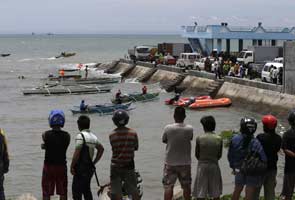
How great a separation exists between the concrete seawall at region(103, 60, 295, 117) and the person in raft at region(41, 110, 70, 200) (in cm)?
2253

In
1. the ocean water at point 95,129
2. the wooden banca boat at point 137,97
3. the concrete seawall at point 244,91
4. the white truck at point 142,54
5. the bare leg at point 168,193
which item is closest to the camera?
the bare leg at point 168,193

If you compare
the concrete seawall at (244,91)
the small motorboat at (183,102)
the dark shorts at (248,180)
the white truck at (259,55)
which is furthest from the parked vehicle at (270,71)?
the dark shorts at (248,180)

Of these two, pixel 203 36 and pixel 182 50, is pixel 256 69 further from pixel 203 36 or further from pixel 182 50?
pixel 182 50

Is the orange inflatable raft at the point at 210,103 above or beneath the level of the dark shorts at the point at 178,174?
beneath

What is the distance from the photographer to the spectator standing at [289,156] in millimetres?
9344

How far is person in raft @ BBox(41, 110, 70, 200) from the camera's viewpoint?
28.7 feet

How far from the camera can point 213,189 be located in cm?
899

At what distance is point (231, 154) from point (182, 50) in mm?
56617

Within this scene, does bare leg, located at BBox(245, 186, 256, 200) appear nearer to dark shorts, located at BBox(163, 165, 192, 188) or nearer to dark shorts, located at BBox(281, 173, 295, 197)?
dark shorts, located at BBox(163, 165, 192, 188)

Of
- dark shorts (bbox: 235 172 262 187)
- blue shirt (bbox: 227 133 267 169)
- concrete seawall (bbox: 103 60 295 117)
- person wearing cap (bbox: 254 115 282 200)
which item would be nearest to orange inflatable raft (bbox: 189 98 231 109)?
concrete seawall (bbox: 103 60 295 117)

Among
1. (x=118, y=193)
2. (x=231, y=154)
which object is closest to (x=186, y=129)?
(x=231, y=154)

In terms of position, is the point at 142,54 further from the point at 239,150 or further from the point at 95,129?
the point at 239,150

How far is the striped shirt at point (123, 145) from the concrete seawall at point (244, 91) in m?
22.3

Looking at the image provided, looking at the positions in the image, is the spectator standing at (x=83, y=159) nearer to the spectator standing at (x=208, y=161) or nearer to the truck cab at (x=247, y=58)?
the spectator standing at (x=208, y=161)
